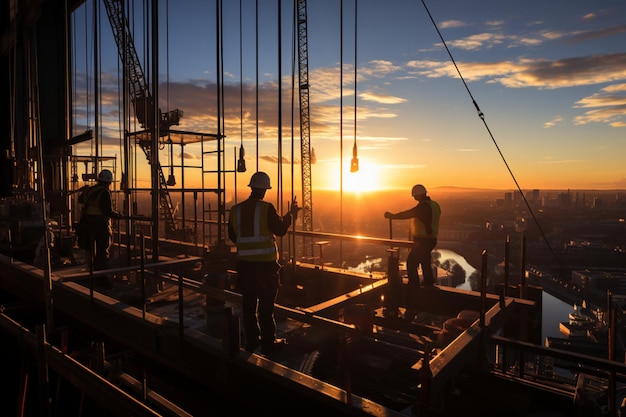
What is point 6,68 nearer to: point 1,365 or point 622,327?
point 1,365

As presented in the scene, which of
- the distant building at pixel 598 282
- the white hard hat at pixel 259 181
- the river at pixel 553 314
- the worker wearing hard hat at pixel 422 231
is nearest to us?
the white hard hat at pixel 259 181

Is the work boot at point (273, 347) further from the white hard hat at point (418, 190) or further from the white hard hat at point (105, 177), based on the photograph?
the white hard hat at point (105, 177)

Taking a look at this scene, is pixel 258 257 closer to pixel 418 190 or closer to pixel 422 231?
pixel 422 231

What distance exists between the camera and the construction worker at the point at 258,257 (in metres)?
5.70

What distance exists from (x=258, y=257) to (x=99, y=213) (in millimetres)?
5665

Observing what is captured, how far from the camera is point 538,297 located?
871cm

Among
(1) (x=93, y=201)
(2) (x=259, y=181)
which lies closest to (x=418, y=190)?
(2) (x=259, y=181)

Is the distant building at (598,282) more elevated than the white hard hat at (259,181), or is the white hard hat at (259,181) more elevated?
the white hard hat at (259,181)

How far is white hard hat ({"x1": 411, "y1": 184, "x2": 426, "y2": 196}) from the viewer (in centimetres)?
955

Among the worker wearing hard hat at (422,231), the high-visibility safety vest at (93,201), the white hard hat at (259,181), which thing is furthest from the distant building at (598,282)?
the white hard hat at (259,181)

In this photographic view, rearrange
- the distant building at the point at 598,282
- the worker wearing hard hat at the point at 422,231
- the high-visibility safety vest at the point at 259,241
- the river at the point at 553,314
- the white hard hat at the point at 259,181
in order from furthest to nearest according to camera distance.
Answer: the river at the point at 553,314 → the distant building at the point at 598,282 → the worker wearing hard hat at the point at 422,231 → the white hard hat at the point at 259,181 → the high-visibility safety vest at the point at 259,241

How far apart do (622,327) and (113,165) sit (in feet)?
230

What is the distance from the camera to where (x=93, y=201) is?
9438mm

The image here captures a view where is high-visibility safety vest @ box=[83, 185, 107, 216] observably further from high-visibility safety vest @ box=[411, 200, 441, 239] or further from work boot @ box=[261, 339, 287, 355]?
high-visibility safety vest @ box=[411, 200, 441, 239]
